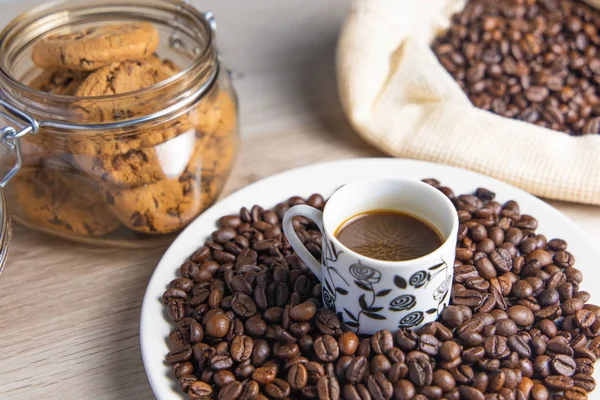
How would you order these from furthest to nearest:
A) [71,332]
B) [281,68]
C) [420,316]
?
[281,68] → [71,332] → [420,316]

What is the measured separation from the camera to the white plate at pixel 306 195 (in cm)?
106

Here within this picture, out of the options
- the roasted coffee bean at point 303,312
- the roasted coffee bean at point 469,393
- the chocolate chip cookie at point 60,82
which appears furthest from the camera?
Result: the chocolate chip cookie at point 60,82

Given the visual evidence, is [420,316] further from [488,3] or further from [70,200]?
[488,3]

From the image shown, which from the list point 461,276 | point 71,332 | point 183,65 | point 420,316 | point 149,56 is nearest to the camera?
point 420,316

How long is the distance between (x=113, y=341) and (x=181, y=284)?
176 millimetres

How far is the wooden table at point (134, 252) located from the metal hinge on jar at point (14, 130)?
0.24 metres

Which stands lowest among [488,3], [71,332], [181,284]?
[71,332]

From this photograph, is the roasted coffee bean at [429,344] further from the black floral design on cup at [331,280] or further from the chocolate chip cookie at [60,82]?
the chocolate chip cookie at [60,82]

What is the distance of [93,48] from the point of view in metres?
1.21

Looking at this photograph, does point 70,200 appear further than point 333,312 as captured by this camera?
Yes

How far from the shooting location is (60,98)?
45.3 inches

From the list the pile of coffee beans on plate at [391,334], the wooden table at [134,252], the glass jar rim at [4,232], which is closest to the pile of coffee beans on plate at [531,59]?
the wooden table at [134,252]

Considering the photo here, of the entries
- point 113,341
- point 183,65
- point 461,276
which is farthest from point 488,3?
point 113,341

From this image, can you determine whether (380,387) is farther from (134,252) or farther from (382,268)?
(134,252)
